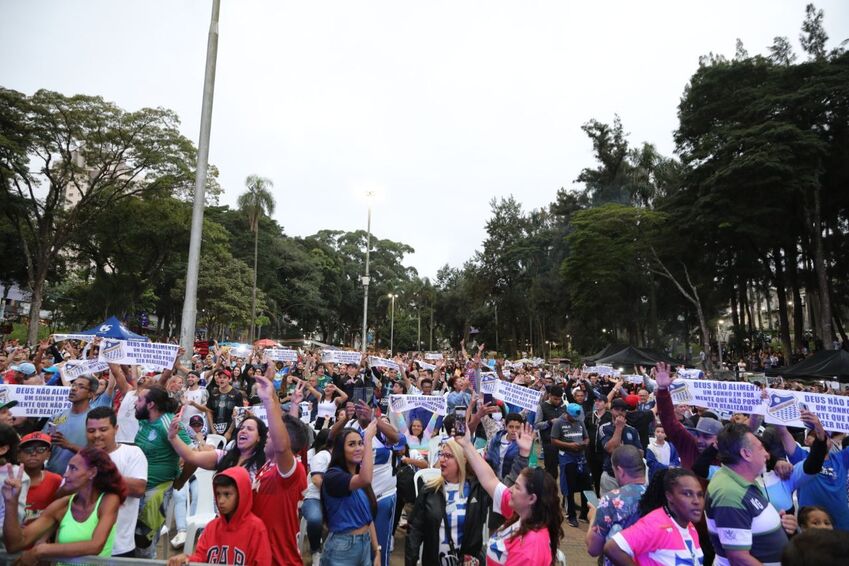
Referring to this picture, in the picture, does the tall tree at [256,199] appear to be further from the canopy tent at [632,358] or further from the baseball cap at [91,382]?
the baseball cap at [91,382]

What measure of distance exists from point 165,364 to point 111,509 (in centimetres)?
402

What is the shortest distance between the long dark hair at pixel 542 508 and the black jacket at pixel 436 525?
1.37 metres

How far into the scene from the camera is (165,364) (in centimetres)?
694

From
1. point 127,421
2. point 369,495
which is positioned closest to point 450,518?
point 369,495

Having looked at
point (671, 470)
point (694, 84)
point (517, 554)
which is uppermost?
point (694, 84)

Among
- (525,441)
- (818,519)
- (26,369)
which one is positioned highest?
(26,369)

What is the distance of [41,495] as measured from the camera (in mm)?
3646

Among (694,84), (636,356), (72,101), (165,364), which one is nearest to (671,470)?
(165,364)

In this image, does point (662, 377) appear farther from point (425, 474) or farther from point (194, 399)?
A: point (194, 399)

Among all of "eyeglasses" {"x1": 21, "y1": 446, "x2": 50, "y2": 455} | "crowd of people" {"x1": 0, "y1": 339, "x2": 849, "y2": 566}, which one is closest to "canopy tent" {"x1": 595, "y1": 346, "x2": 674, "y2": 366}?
"crowd of people" {"x1": 0, "y1": 339, "x2": 849, "y2": 566}

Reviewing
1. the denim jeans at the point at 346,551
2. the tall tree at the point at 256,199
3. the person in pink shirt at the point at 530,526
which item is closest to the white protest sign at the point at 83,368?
the denim jeans at the point at 346,551

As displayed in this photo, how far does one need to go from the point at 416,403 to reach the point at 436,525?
9.50 feet

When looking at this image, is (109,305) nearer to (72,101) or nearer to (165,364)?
(72,101)

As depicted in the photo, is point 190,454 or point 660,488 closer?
point 660,488
